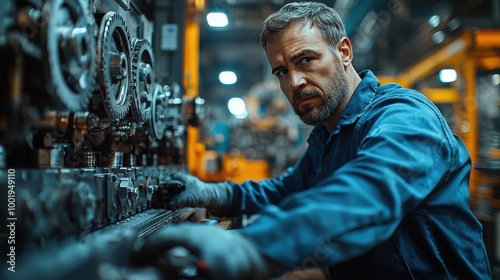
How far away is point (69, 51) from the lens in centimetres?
76

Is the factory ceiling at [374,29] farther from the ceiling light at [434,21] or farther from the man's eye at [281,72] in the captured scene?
the man's eye at [281,72]

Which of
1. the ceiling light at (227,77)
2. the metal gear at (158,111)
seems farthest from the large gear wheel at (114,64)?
the ceiling light at (227,77)

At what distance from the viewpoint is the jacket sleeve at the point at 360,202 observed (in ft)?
2.33

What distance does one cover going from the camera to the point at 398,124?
0.98 meters

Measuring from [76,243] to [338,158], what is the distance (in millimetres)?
935

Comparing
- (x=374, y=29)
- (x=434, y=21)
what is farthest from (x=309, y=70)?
(x=374, y=29)

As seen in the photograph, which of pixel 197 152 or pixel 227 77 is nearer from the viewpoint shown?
pixel 197 152

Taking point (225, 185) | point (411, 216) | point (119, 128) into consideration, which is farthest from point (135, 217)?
point (411, 216)

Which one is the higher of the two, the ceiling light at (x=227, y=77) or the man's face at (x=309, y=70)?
the ceiling light at (x=227, y=77)

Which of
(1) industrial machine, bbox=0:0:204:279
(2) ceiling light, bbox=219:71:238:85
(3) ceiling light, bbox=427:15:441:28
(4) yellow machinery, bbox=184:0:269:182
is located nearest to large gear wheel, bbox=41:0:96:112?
(1) industrial machine, bbox=0:0:204:279

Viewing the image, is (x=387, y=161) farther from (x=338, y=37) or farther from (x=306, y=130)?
(x=306, y=130)

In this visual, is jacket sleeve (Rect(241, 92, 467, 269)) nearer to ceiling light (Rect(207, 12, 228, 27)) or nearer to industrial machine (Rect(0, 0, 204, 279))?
industrial machine (Rect(0, 0, 204, 279))

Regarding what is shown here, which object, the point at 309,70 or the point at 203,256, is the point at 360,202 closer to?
the point at 203,256

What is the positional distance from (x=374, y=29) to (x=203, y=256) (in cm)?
587
